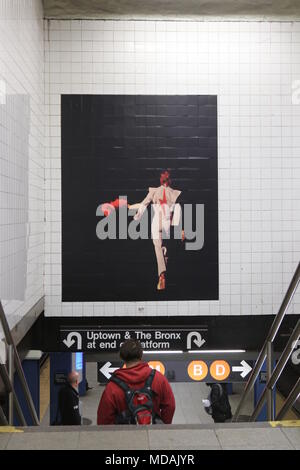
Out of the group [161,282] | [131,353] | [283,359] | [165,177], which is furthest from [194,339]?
[131,353]

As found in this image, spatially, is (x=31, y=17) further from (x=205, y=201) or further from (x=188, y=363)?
(x=188, y=363)

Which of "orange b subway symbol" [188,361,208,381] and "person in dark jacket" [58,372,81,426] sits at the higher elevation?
"orange b subway symbol" [188,361,208,381]

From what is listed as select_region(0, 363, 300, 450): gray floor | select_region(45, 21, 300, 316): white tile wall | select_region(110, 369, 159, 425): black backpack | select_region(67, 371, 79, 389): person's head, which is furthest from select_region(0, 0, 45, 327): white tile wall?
select_region(0, 363, 300, 450): gray floor

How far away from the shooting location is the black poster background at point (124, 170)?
21.0ft

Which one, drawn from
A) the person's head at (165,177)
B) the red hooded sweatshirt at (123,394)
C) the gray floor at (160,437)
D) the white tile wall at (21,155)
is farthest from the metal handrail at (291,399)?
the person's head at (165,177)

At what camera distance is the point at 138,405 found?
322cm

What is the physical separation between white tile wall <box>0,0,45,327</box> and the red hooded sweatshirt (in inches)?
51.5

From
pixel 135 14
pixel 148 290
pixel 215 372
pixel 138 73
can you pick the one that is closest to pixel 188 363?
pixel 215 372

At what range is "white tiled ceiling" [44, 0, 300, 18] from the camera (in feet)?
20.3

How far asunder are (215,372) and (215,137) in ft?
8.34

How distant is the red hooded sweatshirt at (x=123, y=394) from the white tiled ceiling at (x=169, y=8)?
417cm

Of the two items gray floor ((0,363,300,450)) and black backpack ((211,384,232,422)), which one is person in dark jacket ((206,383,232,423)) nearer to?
black backpack ((211,384,232,422))

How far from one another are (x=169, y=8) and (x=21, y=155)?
7.96 feet

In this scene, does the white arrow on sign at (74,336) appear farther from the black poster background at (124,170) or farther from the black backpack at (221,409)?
the black backpack at (221,409)
